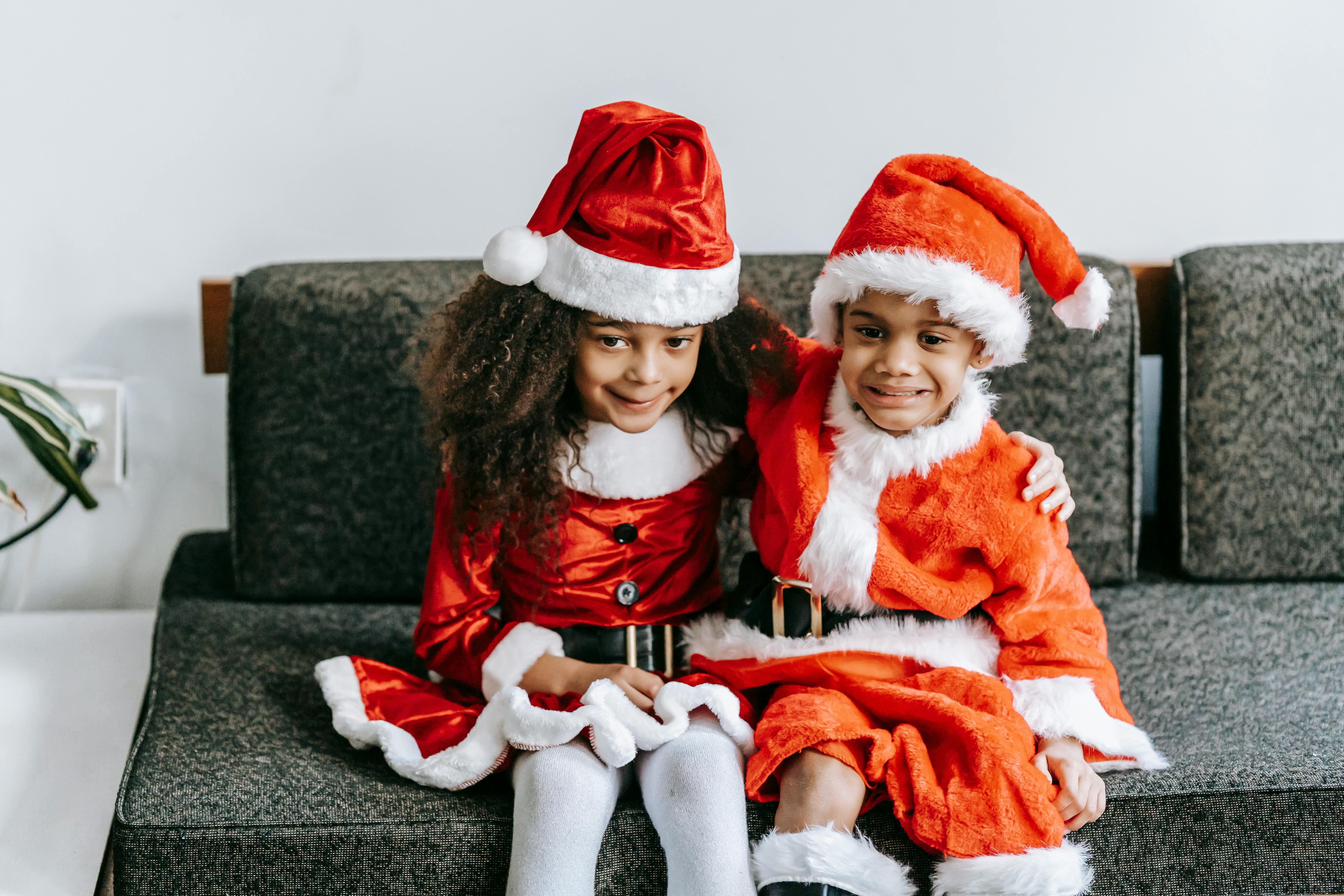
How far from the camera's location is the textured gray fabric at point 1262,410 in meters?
1.49

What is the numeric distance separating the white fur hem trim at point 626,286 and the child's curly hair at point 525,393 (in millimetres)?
41

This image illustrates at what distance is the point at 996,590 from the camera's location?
111 centimetres

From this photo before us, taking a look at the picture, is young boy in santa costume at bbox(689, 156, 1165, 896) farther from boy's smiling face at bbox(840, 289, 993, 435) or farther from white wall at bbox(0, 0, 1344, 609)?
white wall at bbox(0, 0, 1344, 609)

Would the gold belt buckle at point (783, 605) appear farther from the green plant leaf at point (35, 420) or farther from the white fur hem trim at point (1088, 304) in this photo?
the green plant leaf at point (35, 420)

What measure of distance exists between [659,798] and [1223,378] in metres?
1.00

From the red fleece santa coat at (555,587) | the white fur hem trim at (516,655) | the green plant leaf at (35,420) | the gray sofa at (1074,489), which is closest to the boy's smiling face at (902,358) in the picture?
the red fleece santa coat at (555,587)

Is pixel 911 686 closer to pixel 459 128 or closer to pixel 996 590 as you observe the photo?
pixel 996 590

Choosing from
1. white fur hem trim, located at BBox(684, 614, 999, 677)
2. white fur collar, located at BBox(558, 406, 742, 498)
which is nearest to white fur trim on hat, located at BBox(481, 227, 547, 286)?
white fur collar, located at BBox(558, 406, 742, 498)

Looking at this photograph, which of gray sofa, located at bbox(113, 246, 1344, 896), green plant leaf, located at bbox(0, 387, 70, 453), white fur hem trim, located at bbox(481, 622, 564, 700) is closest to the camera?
white fur hem trim, located at bbox(481, 622, 564, 700)

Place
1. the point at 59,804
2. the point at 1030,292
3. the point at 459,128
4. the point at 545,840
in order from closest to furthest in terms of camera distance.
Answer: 1. the point at 545,840
2. the point at 59,804
3. the point at 1030,292
4. the point at 459,128

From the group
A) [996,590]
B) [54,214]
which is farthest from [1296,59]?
[54,214]

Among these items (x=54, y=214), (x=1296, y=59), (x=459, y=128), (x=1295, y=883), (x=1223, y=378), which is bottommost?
(x=1295, y=883)

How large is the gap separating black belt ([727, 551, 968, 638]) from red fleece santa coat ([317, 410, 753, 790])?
0.27 ft

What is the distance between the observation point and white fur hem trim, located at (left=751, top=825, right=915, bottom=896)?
3.08 feet
